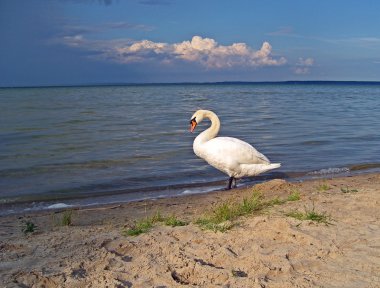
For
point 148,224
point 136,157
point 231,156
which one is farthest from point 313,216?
point 136,157

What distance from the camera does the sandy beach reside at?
4.29 meters

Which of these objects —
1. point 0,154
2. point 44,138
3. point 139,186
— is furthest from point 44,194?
point 44,138

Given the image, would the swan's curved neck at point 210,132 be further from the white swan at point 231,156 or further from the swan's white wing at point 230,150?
the swan's white wing at point 230,150

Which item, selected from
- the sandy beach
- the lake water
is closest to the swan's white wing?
the lake water

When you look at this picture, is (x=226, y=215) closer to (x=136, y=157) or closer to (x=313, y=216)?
(x=313, y=216)

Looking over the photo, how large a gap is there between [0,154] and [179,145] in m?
5.43

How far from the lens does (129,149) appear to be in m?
15.3

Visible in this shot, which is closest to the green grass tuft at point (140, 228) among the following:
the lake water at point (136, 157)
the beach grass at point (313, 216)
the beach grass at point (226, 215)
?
the beach grass at point (226, 215)

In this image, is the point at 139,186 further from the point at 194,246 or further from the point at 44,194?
the point at 194,246

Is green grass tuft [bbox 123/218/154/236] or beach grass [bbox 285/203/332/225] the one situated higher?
beach grass [bbox 285/203/332/225]

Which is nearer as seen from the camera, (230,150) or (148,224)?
(148,224)

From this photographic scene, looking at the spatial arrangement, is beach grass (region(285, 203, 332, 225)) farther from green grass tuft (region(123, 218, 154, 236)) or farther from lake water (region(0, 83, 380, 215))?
lake water (region(0, 83, 380, 215))

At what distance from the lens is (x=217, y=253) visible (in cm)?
483

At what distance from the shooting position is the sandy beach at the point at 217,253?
A: 14.1 ft
